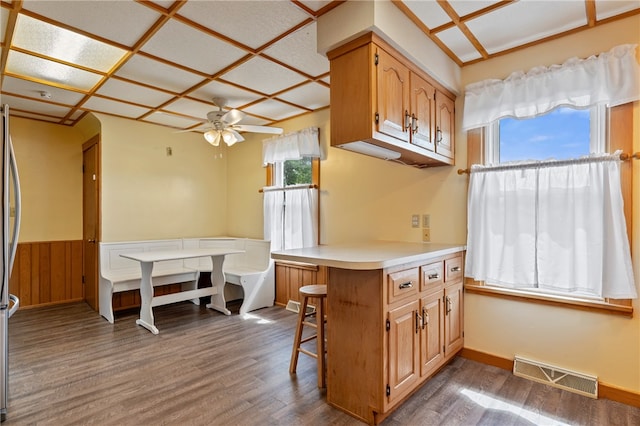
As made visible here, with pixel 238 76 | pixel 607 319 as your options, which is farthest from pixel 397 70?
pixel 607 319

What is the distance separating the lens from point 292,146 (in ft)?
14.1

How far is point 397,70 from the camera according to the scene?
2240mm

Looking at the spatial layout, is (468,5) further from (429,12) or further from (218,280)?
(218,280)

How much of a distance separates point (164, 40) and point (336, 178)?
2229 mm

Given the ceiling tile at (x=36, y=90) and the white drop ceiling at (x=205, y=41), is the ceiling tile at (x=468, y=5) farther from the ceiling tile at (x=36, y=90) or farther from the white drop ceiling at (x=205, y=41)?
the ceiling tile at (x=36, y=90)

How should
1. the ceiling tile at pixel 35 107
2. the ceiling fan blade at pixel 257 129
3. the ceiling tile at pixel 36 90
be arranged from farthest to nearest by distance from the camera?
the ceiling tile at pixel 35 107 < the ceiling fan blade at pixel 257 129 < the ceiling tile at pixel 36 90

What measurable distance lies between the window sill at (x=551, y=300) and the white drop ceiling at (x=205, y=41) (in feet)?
6.34

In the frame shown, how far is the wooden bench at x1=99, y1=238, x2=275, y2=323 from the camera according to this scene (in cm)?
405

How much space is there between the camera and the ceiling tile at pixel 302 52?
244 cm

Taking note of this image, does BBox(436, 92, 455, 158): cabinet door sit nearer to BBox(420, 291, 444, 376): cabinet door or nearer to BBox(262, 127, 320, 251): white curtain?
BBox(420, 291, 444, 376): cabinet door

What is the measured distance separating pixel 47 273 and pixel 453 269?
205 inches

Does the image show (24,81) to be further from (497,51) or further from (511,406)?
(511,406)

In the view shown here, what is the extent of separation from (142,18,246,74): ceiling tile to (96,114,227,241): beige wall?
Result: 2.20m

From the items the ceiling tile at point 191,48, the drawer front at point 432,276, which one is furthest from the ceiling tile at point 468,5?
the drawer front at point 432,276
